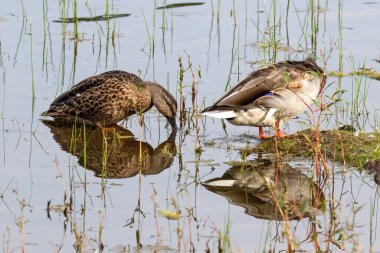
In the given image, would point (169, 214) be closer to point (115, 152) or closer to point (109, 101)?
point (115, 152)

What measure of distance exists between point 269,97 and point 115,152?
140 centimetres

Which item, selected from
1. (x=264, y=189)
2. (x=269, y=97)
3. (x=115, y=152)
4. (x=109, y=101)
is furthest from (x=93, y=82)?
(x=264, y=189)

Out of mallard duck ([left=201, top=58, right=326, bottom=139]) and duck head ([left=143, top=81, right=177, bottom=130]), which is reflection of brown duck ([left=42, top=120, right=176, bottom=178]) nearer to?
duck head ([left=143, top=81, right=177, bottom=130])

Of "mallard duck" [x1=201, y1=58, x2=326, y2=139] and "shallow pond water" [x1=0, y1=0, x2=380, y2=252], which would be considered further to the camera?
"mallard duck" [x1=201, y1=58, x2=326, y2=139]

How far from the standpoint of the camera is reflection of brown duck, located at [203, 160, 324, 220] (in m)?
7.39

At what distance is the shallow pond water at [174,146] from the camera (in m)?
6.95

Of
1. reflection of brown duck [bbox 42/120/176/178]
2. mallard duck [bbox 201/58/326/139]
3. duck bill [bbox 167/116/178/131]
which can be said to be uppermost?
mallard duck [bbox 201/58/326/139]

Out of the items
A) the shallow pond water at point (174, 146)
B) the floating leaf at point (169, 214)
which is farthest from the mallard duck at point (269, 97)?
the floating leaf at point (169, 214)

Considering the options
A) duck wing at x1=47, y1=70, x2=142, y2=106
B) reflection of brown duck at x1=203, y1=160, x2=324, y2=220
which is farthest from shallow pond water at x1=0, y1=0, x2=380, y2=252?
duck wing at x1=47, y1=70, x2=142, y2=106

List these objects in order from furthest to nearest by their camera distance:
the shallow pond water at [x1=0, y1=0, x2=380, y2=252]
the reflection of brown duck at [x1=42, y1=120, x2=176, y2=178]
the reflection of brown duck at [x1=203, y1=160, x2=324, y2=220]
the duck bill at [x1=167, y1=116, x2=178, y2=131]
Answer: the duck bill at [x1=167, y1=116, x2=178, y2=131] < the reflection of brown duck at [x1=42, y1=120, x2=176, y2=178] < the reflection of brown duck at [x1=203, y1=160, x2=324, y2=220] < the shallow pond water at [x1=0, y1=0, x2=380, y2=252]

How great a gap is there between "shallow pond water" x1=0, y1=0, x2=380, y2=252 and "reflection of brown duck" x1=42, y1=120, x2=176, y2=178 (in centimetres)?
2

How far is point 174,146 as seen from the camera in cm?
948

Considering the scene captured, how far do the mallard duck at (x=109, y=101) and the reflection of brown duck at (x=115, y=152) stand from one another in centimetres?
13

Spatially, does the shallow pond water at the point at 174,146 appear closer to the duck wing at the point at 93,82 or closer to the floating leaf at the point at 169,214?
the floating leaf at the point at 169,214
